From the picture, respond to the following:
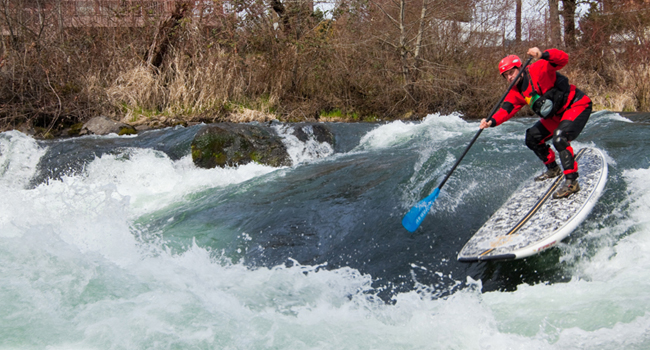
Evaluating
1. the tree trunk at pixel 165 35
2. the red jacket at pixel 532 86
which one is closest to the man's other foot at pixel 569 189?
the red jacket at pixel 532 86

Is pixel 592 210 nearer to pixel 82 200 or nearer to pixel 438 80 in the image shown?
pixel 82 200

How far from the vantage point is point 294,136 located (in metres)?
7.92

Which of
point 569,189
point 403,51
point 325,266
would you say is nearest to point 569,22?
point 403,51

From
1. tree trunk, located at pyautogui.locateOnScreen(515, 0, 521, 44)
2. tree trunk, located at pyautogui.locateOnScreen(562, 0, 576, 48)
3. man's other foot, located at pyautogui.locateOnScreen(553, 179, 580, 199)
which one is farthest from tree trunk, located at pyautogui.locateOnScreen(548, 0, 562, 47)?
man's other foot, located at pyautogui.locateOnScreen(553, 179, 580, 199)

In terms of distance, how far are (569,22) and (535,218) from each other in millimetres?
12992

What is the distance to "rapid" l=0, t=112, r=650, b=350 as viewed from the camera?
2648mm

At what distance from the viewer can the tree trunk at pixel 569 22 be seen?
14.1m

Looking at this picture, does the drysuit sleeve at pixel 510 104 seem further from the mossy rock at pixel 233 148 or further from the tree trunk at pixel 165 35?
the tree trunk at pixel 165 35

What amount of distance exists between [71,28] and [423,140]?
347 inches

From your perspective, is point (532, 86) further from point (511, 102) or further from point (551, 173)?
point (551, 173)

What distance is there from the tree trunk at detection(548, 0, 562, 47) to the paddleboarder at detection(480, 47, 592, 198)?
37.0ft

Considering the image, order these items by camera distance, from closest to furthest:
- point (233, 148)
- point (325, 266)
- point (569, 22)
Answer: point (325, 266)
point (233, 148)
point (569, 22)

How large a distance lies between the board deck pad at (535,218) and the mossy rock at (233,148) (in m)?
3.80

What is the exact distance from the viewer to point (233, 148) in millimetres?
7031
